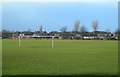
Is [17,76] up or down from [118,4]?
down

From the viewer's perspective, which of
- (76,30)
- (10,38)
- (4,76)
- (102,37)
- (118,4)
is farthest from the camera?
(76,30)

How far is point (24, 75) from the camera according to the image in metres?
10.7

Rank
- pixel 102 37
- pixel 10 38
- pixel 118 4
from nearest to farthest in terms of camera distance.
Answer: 1. pixel 118 4
2. pixel 10 38
3. pixel 102 37

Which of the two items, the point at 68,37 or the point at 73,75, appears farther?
the point at 68,37

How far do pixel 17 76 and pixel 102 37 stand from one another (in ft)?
235

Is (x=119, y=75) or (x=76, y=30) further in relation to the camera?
(x=76, y=30)

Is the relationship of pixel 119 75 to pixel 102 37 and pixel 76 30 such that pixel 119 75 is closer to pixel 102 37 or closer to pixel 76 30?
pixel 102 37

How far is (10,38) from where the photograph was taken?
7219cm

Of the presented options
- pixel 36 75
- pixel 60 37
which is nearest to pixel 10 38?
pixel 60 37

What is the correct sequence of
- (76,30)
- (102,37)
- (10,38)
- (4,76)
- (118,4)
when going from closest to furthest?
(118,4) < (4,76) < (10,38) < (102,37) < (76,30)

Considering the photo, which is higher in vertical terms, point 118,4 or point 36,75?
point 118,4

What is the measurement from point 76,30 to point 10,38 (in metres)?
22.3

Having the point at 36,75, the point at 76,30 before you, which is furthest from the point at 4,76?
the point at 76,30

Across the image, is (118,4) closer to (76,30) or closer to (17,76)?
(17,76)
